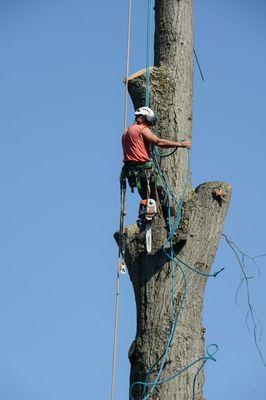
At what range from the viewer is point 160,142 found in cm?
975

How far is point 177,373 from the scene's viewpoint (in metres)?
9.15

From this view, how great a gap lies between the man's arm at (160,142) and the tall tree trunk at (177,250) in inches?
5.0

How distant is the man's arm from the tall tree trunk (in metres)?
0.13

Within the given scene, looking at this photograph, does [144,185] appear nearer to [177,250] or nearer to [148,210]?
[148,210]

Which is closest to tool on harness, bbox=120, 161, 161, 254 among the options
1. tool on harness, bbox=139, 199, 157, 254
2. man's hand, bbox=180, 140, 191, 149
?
tool on harness, bbox=139, 199, 157, 254

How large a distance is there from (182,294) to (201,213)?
0.68 m

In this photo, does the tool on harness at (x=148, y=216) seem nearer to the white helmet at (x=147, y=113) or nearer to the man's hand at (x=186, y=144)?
the man's hand at (x=186, y=144)

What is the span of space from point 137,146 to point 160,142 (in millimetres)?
→ 269

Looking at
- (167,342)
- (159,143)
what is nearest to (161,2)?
Answer: (159,143)

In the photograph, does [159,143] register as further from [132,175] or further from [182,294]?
[182,294]

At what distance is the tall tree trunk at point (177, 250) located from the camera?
922 cm

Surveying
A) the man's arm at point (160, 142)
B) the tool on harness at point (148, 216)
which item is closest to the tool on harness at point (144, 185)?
the tool on harness at point (148, 216)

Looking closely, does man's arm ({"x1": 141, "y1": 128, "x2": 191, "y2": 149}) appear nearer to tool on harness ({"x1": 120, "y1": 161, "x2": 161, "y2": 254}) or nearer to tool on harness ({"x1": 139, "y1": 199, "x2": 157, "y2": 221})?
tool on harness ({"x1": 120, "y1": 161, "x2": 161, "y2": 254})

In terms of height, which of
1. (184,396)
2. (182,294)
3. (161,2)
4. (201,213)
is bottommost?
(184,396)
